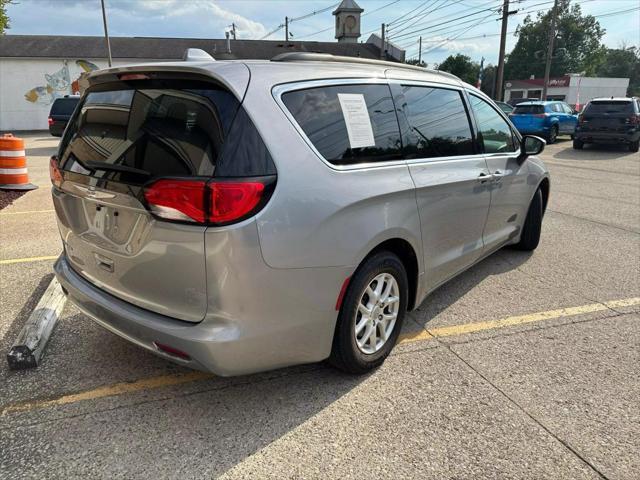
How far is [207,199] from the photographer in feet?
6.91

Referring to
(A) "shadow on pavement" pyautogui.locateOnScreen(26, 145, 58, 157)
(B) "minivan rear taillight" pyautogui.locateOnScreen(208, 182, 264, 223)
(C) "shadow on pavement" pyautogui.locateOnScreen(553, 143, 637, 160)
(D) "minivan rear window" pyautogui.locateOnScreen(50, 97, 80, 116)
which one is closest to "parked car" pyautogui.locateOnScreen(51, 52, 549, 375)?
(B) "minivan rear taillight" pyautogui.locateOnScreen(208, 182, 264, 223)

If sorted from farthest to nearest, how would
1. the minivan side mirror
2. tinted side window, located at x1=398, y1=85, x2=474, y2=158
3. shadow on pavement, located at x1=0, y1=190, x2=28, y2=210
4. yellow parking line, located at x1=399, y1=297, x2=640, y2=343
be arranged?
1. shadow on pavement, located at x1=0, y1=190, x2=28, y2=210
2. the minivan side mirror
3. yellow parking line, located at x1=399, y1=297, x2=640, y2=343
4. tinted side window, located at x1=398, y1=85, x2=474, y2=158

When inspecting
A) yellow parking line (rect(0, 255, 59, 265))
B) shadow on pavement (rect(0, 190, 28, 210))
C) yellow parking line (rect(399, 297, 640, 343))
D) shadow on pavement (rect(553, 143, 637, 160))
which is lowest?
yellow parking line (rect(399, 297, 640, 343))

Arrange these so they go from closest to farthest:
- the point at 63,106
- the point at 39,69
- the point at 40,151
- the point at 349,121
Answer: the point at 349,121, the point at 40,151, the point at 63,106, the point at 39,69

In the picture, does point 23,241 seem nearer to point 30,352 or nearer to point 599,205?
point 30,352

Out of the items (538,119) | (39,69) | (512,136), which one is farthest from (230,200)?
(39,69)

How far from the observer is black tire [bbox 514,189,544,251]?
5.25 metres

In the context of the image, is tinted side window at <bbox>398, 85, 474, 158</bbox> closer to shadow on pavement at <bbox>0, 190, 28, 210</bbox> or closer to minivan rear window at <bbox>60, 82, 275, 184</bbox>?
minivan rear window at <bbox>60, 82, 275, 184</bbox>

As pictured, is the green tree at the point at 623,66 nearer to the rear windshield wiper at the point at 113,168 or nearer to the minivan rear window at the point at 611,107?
the minivan rear window at the point at 611,107

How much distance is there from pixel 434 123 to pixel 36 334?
122 inches

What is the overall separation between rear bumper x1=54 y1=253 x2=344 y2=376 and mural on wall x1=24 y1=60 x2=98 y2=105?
3008 centimetres

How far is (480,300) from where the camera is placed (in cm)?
420

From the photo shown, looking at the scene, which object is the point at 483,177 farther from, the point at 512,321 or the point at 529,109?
the point at 529,109

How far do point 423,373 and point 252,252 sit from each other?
1.53m
